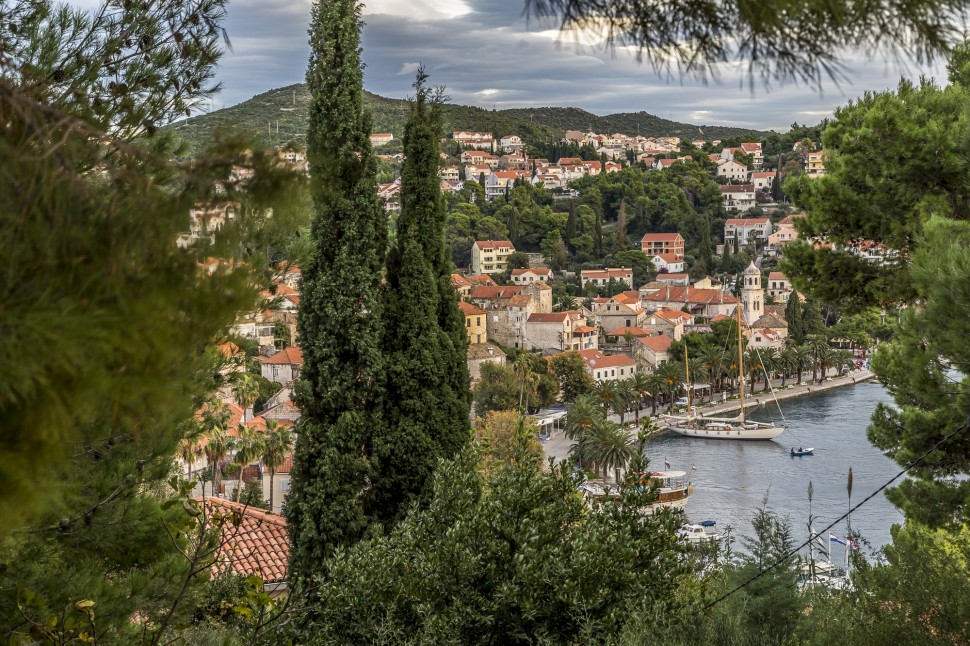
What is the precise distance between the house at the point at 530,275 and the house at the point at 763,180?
31.1 meters

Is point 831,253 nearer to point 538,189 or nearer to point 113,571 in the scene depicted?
point 113,571

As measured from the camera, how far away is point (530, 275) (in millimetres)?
48656

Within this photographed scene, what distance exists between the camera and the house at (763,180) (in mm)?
72619

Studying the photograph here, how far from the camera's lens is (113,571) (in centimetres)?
309

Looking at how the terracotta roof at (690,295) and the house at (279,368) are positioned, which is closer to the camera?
the house at (279,368)

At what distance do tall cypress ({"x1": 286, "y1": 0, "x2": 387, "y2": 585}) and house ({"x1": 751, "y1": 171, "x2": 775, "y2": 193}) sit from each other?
2748 inches

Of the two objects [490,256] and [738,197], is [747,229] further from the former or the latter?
[490,256]

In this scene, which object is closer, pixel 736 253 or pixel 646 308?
pixel 646 308

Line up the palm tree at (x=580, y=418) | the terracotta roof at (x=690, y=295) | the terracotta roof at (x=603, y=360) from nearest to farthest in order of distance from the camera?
the palm tree at (x=580, y=418)
the terracotta roof at (x=603, y=360)
the terracotta roof at (x=690, y=295)

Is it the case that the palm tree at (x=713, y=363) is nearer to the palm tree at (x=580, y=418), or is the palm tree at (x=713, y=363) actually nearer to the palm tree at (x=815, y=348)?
the palm tree at (x=815, y=348)

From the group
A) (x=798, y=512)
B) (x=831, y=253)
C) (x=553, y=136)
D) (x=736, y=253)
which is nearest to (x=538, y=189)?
(x=736, y=253)

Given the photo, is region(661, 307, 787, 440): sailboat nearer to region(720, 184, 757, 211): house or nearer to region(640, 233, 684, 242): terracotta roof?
region(640, 233, 684, 242): terracotta roof

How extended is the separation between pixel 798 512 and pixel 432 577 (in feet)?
57.5

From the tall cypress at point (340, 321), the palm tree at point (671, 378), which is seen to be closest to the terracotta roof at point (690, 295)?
the palm tree at point (671, 378)
